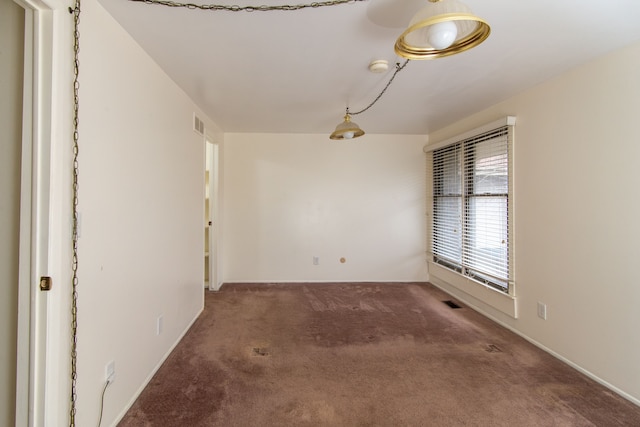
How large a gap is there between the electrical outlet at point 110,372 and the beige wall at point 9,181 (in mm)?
362

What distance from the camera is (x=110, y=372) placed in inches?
64.5

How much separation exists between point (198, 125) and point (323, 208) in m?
2.16

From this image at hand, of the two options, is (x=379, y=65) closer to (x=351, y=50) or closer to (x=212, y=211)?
(x=351, y=50)

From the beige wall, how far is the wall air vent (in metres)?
1.76

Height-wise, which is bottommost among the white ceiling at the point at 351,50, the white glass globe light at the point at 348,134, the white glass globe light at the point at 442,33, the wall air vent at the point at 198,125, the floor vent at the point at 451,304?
the floor vent at the point at 451,304

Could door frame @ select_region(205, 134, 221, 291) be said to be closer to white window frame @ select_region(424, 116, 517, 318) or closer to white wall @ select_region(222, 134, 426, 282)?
white wall @ select_region(222, 134, 426, 282)

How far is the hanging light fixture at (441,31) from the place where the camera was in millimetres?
1099

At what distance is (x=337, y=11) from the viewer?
61.4 inches

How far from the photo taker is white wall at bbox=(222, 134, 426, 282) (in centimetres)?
448

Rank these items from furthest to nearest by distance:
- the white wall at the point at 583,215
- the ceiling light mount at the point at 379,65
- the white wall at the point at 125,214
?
the ceiling light mount at the point at 379,65
the white wall at the point at 583,215
the white wall at the point at 125,214

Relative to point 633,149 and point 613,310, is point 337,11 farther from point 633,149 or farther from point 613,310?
point 613,310

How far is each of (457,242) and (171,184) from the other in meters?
3.48

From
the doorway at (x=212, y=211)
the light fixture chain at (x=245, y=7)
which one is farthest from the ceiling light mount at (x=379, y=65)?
the doorway at (x=212, y=211)

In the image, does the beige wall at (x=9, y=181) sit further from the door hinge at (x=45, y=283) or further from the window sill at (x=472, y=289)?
the window sill at (x=472, y=289)
